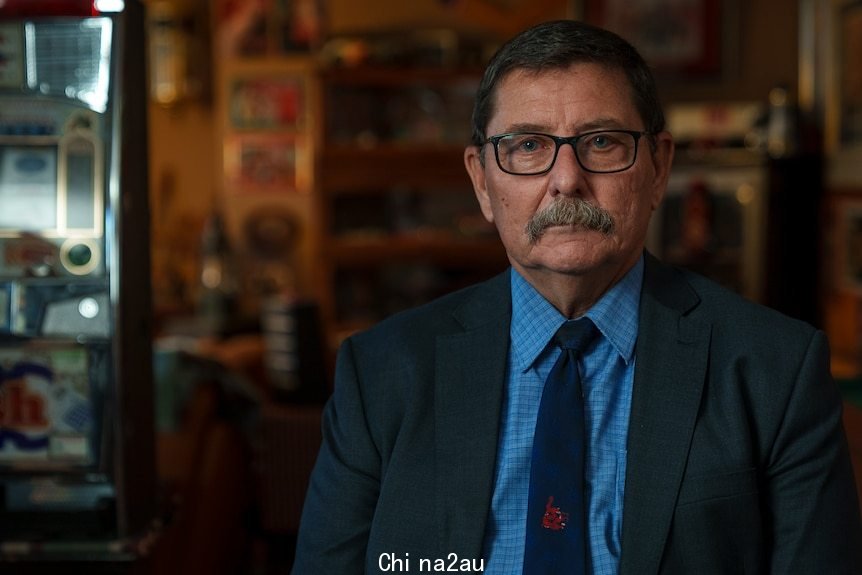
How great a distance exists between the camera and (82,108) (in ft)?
7.20

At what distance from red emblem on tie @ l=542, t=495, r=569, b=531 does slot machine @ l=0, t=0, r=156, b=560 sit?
123cm

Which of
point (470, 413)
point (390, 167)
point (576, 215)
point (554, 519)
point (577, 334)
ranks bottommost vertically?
point (554, 519)

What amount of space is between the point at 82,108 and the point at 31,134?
134mm

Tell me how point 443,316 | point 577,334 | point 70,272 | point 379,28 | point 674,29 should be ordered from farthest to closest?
point 379,28 < point 674,29 < point 70,272 < point 443,316 < point 577,334

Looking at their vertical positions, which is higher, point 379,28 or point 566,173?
point 379,28

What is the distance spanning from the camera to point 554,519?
4.33 feet

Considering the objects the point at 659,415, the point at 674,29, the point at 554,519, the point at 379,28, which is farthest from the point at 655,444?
the point at 379,28

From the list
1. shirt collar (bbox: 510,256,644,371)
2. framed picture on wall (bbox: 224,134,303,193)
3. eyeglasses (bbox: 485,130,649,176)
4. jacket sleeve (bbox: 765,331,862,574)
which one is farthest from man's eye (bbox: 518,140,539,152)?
framed picture on wall (bbox: 224,134,303,193)

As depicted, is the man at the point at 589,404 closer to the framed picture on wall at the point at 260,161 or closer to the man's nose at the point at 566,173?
the man's nose at the point at 566,173

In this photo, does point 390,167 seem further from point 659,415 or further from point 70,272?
point 659,415

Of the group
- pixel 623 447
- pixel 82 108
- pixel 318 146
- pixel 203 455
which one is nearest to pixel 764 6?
pixel 318 146

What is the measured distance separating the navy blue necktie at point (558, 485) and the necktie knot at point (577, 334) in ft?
0.11

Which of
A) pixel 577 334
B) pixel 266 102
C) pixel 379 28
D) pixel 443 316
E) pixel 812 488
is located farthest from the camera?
pixel 266 102

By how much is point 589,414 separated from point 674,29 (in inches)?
165
